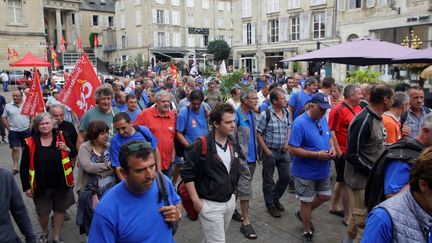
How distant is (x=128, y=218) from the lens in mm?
2309

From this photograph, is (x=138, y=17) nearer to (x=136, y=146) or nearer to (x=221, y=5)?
(x=221, y=5)

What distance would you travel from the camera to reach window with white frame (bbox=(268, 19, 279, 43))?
39.4 meters

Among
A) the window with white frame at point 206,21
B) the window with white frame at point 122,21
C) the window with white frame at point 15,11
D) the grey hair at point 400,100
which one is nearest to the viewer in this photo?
the grey hair at point 400,100

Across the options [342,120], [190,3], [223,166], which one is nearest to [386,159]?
[223,166]

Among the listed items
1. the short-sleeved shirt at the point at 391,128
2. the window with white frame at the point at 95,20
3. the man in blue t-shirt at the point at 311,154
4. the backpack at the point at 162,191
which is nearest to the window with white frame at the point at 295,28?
the short-sleeved shirt at the point at 391,128

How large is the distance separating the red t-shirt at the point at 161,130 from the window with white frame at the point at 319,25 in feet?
107

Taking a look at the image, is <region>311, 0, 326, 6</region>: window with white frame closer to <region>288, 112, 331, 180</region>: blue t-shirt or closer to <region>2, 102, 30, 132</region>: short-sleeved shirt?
<region>2, 102, 30, 132</region>: short-sleeved shirt

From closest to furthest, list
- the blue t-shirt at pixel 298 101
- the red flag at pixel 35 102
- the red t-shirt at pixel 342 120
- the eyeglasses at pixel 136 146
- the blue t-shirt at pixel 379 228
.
→ the blue t-shirt at pixel 379 228 → the eyeglasses at pixel 136 146 → the red t-shirt at pixel 342 120 → the red flag at pixel 35 102 → the blue t-shirt at pixel 298 101

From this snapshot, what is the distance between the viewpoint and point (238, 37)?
1702 inches

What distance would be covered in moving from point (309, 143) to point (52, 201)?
10.7ft

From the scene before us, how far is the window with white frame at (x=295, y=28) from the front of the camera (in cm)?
3728

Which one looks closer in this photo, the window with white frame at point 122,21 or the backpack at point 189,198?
the backpack at point 189,198

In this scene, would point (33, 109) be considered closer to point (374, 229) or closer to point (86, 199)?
point (86, 199)

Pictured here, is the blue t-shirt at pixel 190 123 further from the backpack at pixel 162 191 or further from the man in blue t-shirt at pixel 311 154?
the backpack at pixel 162 191
